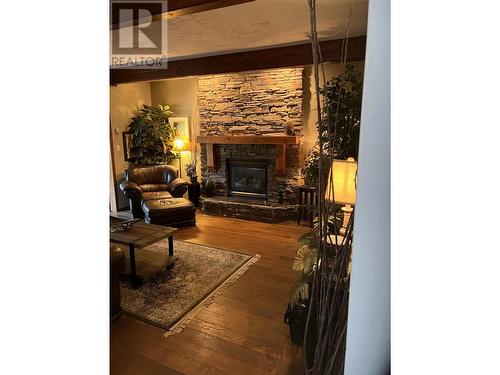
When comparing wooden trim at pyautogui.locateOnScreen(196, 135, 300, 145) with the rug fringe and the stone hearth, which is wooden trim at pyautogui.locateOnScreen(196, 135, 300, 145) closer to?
the stone hearth

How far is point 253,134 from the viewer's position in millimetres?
5191

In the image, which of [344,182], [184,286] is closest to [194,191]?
[184,286]

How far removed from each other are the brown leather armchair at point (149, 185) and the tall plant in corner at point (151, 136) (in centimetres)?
56

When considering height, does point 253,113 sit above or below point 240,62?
below

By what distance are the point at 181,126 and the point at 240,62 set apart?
96.3 inches

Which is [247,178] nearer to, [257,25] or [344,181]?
[257,25]

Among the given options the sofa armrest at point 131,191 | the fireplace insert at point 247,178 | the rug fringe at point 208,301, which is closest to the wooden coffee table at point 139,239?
the rug fringe at point 208,301

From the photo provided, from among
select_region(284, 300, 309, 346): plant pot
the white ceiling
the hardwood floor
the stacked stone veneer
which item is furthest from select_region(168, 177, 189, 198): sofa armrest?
select_region(284, 300, 309, 346): plant pot

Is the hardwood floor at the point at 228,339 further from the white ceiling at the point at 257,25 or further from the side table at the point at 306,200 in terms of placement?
the white ceiling at the point at 257,25

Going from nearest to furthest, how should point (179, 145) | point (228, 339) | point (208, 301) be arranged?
1. point (228, 339)
2. point (208, 301)
3. point (179, 145)
